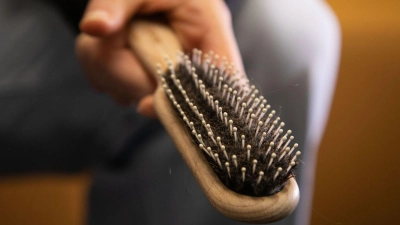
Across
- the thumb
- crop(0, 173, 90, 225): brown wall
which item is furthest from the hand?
crop(0, 173, 90, 225): brown wall

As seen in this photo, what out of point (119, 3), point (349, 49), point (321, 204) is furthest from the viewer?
point (349, 49)

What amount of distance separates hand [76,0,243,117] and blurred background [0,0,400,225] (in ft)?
0.40

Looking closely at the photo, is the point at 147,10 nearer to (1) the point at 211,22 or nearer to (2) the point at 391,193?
(1) the point at 211,22

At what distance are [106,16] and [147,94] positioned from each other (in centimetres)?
9

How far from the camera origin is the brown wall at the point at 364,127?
1.07ft

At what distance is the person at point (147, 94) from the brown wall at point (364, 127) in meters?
0.02

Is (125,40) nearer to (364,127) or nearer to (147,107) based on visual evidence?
(147,107)

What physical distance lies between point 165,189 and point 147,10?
0.66 ft

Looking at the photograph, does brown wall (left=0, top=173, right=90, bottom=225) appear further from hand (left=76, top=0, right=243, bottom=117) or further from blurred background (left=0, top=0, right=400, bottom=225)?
hand (left=76, top=0, right=243, bottom=117)

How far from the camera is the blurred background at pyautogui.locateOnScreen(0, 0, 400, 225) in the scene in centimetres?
33

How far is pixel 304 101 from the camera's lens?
0.40 metres

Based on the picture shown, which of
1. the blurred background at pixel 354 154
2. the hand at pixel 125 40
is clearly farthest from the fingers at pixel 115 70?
the blurred background at pixel 354 154

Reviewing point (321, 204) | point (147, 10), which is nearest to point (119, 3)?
point (147, 10)

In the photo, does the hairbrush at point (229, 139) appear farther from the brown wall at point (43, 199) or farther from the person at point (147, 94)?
the brown wall at point (43, 199)
